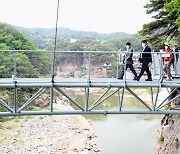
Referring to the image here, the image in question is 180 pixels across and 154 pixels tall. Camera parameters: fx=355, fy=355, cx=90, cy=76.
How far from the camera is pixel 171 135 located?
1398cm

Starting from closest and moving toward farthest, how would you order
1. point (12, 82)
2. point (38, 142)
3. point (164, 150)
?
point (12, 82)
point (164, 150)
point (38, 142)

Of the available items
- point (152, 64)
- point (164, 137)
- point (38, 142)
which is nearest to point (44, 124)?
point (38, 142)

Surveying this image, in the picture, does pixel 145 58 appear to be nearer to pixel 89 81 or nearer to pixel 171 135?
pixel 89 81

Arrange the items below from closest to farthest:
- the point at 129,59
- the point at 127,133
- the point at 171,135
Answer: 1. the point at 129,59
2. the point at 171,135
3. the point at 127,133

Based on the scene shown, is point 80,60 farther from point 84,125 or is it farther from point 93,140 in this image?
point 84,125

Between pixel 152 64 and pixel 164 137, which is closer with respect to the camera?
pixel 152 64

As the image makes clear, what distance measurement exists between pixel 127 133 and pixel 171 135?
14.5 meters

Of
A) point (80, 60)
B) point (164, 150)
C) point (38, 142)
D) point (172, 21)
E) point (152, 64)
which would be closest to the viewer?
point (80, 60)

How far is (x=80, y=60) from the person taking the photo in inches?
397

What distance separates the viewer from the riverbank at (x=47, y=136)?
75.8ft

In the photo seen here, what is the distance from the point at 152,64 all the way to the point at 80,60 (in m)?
2.27

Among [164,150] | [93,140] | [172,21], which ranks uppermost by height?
[172,21]

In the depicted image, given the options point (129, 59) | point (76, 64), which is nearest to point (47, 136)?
point (76, 64)

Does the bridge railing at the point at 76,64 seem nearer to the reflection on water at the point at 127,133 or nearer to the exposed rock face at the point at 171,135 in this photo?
the exposed rock face at the point at 171,135
